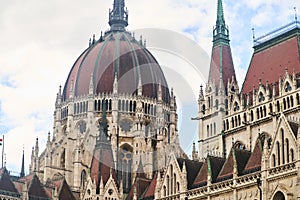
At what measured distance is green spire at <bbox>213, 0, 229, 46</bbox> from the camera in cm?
6406

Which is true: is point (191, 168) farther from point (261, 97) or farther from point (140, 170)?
point (140, 170)

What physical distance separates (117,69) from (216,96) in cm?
2708

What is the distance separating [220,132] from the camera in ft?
193

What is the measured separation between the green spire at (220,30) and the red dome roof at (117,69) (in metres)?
21.2

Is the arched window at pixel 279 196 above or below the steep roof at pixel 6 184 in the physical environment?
below

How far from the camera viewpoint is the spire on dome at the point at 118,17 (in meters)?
94.4

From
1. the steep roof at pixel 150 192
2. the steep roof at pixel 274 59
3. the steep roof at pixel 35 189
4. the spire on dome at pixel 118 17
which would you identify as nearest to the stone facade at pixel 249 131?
the steep roof at pixel 274 59

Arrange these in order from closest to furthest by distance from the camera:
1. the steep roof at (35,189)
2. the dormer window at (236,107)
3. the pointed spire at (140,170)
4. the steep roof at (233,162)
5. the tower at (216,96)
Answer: the steep roof at (233,162)
the dormer window at (236,107)
the tower at (216,96)
the steep roof at (35,189)
the pointed spire at (140,170)

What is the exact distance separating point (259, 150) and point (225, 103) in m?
14.5

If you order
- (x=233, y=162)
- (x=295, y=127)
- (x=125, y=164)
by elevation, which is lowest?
(x=233, y=162)

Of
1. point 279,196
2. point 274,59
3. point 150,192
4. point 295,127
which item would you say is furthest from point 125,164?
point 295,127

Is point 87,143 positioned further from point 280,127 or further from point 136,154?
point 280,127

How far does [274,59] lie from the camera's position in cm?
5728

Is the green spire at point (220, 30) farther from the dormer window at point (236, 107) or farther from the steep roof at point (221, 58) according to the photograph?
the dormer window at point (236, 107)
